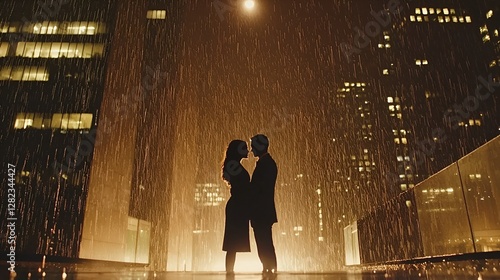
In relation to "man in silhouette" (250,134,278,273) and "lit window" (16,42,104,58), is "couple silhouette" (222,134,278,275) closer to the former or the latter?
"man in silhouette" (250,134,278,273)

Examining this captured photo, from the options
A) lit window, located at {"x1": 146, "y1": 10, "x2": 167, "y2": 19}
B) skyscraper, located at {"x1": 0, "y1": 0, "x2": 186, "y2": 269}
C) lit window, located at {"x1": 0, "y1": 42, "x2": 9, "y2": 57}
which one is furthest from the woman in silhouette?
lit window, located at {"x1": 146, "y1": 10, "x2": 167, "y2": 19}

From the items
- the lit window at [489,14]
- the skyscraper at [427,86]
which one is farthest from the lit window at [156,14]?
the lit window at [489,14]

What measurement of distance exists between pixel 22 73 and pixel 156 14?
1229 centimetres

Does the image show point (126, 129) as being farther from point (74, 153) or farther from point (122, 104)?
point (74, 153)

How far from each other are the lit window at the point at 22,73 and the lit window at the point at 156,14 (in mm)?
10470

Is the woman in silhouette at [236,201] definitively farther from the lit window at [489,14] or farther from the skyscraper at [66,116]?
the lit window at [489,14]

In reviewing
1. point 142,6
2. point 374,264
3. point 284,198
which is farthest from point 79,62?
point 284,198

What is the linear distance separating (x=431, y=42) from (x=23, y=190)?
274ft

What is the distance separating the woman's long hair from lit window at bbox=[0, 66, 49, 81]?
93.1 ft

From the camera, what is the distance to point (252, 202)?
470 cm

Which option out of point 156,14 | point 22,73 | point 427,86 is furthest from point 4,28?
point 427,86

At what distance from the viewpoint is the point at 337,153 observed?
307 ft

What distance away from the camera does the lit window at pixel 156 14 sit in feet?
108

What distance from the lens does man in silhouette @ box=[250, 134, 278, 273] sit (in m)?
4.63
